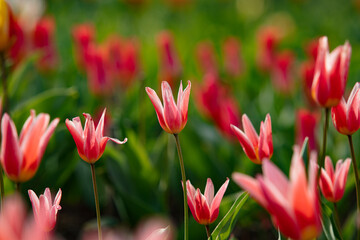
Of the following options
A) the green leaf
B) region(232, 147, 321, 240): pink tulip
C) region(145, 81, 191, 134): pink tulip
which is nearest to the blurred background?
the green leaf

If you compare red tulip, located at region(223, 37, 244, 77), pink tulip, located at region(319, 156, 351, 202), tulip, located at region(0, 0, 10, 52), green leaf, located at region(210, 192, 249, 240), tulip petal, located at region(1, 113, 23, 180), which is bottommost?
green leaf, located at region(210, 192, 249, 240)

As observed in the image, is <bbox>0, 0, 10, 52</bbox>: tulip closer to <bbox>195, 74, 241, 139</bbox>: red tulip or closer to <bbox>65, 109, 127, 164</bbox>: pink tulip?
<bbox>65, 109, 127, 164</bbox>: pink tulip

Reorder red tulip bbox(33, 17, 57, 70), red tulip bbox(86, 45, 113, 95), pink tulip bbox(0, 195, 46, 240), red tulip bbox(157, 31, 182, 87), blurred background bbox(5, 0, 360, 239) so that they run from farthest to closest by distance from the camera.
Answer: red tulip bbox(33, 17, 57, 70) < red tulip bbox(157, 31, 182, 87) < red tulip bbox(86, 45, 113, 95) < blurred background bbox(5, 0, 360, 239) < pink tulip bbox(0, 195, 46, 240)

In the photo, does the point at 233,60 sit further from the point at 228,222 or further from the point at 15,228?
the point at 15,228

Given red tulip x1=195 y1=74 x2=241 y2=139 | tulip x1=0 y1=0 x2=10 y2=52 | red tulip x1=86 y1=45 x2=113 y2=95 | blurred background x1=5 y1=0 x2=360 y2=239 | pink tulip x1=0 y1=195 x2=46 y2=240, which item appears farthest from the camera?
red tulip x1=86 y1=45 x2=113 y2=95

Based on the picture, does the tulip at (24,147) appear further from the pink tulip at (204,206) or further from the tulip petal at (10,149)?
the pink tulip at (204,206)

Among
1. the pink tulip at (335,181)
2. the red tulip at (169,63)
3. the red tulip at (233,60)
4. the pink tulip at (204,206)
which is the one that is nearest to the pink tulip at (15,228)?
the pink tulip at (204,206)
